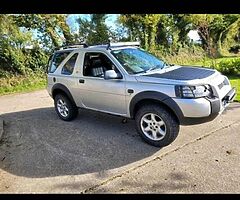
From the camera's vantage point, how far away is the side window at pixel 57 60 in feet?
22.1

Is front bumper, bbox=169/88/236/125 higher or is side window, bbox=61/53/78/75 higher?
side window, bbox=61/53/78/75

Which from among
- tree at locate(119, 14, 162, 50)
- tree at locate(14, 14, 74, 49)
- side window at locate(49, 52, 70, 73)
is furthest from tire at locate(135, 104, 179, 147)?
tree at locate(119, 14, 162, 50)

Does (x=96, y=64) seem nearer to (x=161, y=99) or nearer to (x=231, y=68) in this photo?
(x=161, y=99)

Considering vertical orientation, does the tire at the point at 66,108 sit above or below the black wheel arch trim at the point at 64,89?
below

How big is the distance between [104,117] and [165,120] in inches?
101

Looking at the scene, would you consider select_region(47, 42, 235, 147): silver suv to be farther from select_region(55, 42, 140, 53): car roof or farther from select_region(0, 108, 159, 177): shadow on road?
select_region(0, 108, 159, 177): shadow on road

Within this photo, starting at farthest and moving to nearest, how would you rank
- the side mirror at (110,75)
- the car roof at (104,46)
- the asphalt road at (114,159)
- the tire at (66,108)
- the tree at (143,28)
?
1. the tree at (143,28)
2. the tire at (66,108)
3. the car roof at (104,46)
4. the side mirror at (110,75)
5. the asphalt road at (114,159)

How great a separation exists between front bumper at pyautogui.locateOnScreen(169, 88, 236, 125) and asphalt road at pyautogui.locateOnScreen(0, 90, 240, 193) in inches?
22.6

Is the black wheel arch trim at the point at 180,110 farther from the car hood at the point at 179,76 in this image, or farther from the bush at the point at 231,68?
the bush at the point at 231,68

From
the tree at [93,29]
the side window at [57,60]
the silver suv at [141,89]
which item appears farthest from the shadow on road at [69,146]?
the tree at [93,29]

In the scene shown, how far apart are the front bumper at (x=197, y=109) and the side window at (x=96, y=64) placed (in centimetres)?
181

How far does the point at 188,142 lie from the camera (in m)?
5.01

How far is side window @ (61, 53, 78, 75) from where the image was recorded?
20.8 ft
